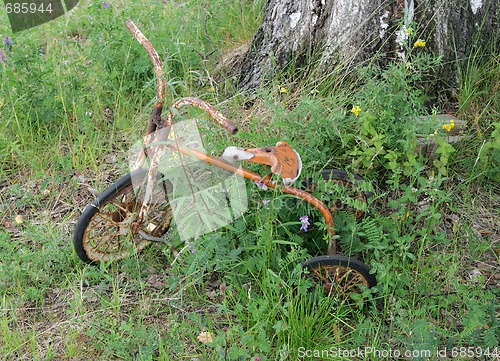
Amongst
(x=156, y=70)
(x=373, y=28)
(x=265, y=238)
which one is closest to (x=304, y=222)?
(x=265, y=238)

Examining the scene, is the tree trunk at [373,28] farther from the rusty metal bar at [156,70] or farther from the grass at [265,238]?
the rusty metal bar at [156,70]

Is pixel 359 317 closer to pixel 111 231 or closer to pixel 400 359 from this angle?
pixel 400 359

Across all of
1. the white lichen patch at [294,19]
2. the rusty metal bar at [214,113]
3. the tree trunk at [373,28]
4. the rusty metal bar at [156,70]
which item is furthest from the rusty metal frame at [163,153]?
the white lichen patch at [294,19]

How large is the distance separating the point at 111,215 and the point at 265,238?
84cm

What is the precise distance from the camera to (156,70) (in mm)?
2367

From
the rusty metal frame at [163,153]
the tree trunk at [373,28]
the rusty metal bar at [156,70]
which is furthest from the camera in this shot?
the tree trunk at [373,28]

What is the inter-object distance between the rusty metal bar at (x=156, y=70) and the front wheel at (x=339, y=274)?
97cm

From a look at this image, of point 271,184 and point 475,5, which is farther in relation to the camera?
point 475,5

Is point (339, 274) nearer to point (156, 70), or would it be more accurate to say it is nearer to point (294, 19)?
point (156, 70)

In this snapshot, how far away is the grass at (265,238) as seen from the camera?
8.11 feet

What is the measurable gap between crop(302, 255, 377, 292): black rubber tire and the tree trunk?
1.41 metres

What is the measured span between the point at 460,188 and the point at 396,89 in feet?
2.21

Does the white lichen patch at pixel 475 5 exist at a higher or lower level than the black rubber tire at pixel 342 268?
higher

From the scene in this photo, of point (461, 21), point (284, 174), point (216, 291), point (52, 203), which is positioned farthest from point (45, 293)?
point (461, 21)
